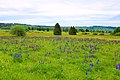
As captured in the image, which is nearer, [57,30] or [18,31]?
[18,31]

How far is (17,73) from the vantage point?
1011 cm

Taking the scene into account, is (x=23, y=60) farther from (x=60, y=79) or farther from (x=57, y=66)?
(x=60, y=79)

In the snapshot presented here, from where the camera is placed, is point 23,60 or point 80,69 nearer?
point 80,69

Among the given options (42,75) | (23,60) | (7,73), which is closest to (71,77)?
(42,75)

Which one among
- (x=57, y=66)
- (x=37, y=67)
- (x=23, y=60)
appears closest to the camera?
(x=37, y=67)

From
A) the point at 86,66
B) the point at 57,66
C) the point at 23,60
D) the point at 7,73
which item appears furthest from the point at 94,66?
the point at 7,73

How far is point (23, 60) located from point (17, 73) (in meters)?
3.29

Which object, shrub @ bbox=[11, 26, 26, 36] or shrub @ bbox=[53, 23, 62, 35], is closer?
shrub @ bbox=[11, 26, 26, 36]

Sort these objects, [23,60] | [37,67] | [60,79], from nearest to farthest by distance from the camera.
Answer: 1. [60,79]
2. [37,67]
3. [23,60]

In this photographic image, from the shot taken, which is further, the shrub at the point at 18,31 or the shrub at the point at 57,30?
the shrub at the point at 57,30

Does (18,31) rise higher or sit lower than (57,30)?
higher

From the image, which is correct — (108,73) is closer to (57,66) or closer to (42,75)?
(57,66)

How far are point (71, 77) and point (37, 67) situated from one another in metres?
1.91

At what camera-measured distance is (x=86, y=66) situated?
1254 centimetres
